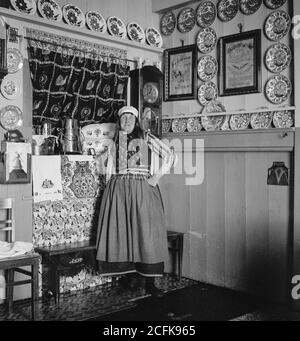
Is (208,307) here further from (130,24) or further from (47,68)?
(130,24)

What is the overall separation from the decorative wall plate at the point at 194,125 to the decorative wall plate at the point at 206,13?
0.85 metres

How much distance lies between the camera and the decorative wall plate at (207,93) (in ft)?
14.1

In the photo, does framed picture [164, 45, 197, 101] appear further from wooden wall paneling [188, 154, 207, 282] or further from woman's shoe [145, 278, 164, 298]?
woman's shoe [145, 278, 164, 298]

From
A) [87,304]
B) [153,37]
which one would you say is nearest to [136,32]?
[153,37]

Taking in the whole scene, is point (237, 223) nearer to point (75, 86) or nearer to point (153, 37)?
point (75, 86)

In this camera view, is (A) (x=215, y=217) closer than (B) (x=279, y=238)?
No

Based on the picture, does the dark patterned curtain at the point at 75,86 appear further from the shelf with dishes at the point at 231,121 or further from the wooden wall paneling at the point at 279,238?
the wooden wall paneling at the point at 279,238

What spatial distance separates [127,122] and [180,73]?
0.98 metres

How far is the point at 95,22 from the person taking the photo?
166 inches

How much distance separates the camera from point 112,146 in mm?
4020

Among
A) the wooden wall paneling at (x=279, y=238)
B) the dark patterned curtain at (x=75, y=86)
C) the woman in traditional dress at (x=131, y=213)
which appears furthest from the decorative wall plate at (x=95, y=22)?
the wooden wall paneling at (x=279, y=238)

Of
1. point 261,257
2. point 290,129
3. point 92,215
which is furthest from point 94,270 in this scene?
point 290,129

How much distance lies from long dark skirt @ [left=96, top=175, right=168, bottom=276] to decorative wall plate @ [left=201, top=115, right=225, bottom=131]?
84 cm

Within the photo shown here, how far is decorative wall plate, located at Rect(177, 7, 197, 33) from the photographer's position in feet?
14.7
